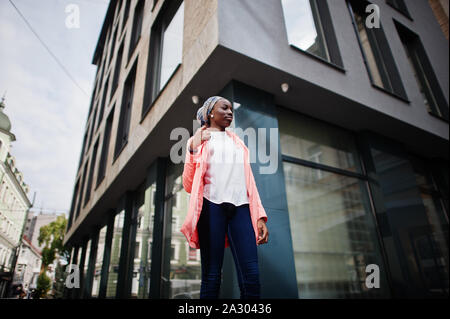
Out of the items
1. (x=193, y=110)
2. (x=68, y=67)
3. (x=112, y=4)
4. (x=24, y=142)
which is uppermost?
(x=112, y=4)

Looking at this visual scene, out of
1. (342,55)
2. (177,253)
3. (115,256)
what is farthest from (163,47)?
(115,256)

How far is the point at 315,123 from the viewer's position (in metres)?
5.96

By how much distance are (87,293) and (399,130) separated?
11966 millimetres

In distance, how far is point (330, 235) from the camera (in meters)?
5.12

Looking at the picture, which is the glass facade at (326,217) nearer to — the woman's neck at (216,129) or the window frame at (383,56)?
the window frame at (383,56)

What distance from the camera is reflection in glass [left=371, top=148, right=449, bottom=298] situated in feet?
17.3

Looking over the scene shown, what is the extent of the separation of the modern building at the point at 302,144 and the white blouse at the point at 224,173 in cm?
171

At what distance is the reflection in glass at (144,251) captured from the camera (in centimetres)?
621

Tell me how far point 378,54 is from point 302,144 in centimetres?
393

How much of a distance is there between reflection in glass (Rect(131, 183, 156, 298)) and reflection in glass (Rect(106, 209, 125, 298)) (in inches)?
51.7

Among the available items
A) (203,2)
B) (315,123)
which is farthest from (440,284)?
(203,2)

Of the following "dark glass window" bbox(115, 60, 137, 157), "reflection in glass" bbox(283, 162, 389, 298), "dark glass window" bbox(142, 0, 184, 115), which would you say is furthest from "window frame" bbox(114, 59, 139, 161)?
"reflection in glass" bbox(283, 162, 389, 298)

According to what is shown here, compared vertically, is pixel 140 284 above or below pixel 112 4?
below

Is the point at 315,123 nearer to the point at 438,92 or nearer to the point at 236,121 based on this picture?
the point at 236,121
